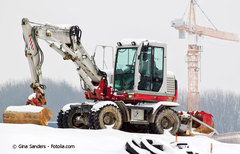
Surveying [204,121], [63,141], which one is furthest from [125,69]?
[63,141]

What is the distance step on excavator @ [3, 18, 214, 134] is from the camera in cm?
2069

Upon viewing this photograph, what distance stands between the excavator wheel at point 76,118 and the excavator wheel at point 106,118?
1.62 meters

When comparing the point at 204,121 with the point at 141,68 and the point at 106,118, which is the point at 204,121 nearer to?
the point at 141,68

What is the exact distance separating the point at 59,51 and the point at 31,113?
3025 mm

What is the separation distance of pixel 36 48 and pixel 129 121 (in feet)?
15.3

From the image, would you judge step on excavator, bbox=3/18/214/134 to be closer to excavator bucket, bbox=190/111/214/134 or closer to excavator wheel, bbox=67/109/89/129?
excavator wheel, bbox=67/109/89/129

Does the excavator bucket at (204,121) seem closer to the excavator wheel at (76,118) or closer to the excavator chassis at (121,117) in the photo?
the excavator chassis at (121,117)

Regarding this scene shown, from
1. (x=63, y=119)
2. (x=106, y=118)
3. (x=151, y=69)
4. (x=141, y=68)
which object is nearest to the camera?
(x=106, y=118)

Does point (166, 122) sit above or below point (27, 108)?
below

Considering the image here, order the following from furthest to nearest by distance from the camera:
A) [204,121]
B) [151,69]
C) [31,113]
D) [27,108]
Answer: [204,121] → [151,69] → [27,108] → [31,113]

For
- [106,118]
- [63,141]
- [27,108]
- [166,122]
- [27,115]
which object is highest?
[27,108]

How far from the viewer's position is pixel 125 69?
888 inches

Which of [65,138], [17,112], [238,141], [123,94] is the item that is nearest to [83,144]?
[65,138]

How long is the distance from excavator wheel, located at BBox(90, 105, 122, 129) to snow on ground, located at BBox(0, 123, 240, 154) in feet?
1.96
